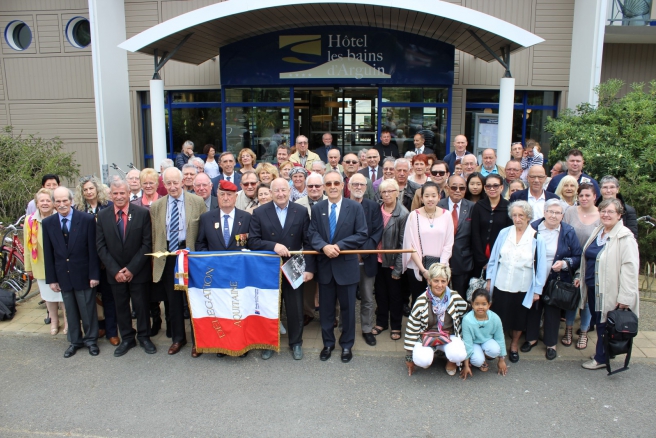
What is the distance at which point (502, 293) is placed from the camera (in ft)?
17.6

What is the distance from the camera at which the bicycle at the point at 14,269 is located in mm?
7168

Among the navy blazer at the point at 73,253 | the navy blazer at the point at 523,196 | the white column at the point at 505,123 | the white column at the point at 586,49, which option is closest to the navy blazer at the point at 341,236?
the navy blazer at the point at 523,196

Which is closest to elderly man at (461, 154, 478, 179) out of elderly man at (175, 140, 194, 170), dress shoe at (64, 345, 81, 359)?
dress shoe at (64, 345, 81, 359)

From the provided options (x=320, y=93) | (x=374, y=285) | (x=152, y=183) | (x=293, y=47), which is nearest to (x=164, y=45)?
(x=293, y=47)

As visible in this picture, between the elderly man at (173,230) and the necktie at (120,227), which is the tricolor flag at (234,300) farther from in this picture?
the necktie at (120,227)

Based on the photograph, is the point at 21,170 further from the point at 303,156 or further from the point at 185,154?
the point at 303,156

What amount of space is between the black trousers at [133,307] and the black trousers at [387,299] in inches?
104

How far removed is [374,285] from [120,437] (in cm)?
317

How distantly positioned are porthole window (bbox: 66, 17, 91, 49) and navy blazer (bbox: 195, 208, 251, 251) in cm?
1046

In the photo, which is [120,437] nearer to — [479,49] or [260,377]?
[260,377]

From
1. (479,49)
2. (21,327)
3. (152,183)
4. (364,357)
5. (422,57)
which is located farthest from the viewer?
(422,57)

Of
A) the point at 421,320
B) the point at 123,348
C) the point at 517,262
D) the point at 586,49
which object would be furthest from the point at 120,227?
the point at 586,49

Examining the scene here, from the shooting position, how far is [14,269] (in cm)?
730

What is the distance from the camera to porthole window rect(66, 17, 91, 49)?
1330cm
